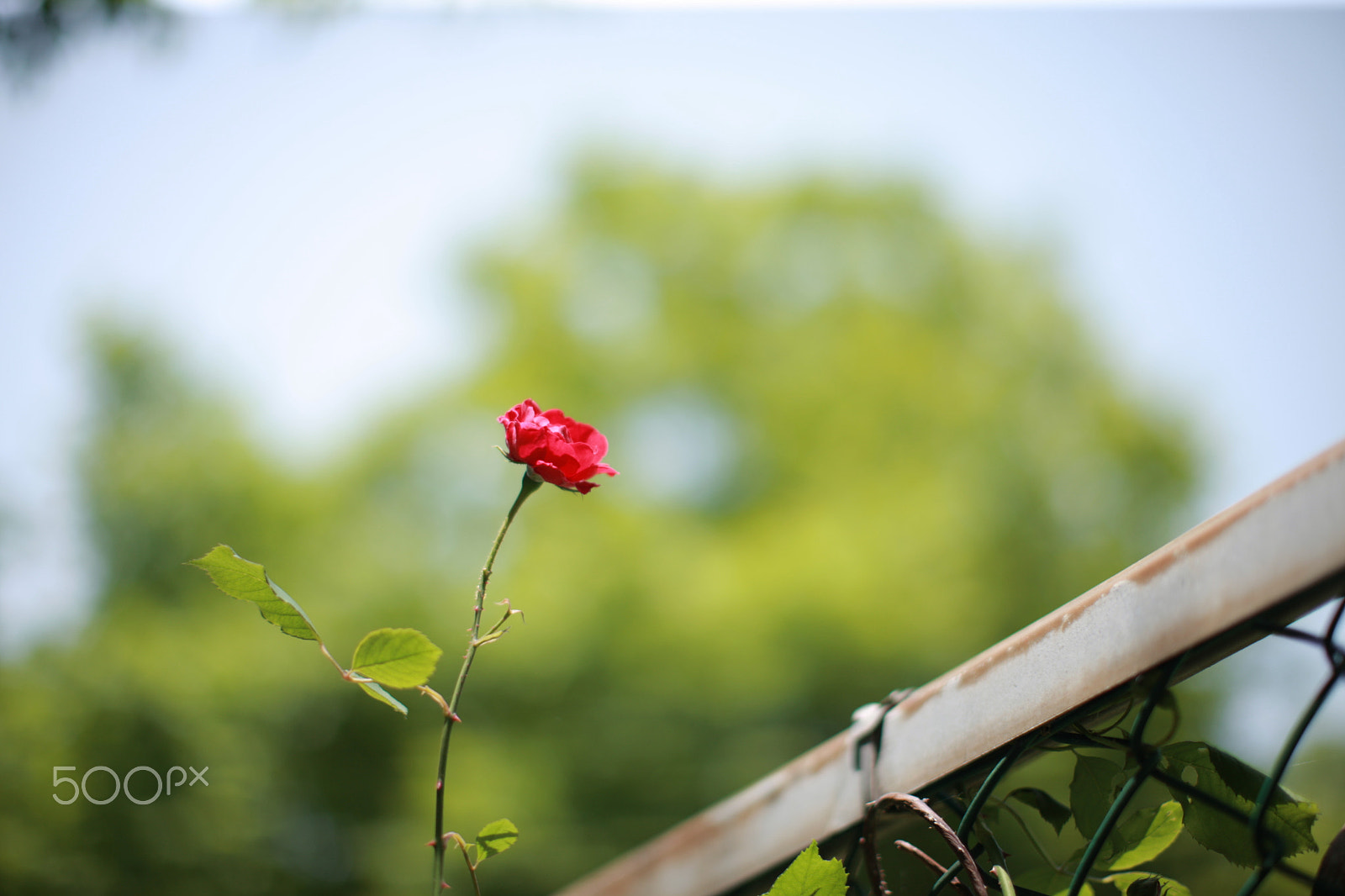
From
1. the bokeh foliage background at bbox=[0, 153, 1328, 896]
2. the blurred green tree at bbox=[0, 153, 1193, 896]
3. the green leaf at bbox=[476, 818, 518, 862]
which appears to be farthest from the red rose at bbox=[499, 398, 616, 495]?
the blurred green tree at bbox=[0, 153, 1193, 896]

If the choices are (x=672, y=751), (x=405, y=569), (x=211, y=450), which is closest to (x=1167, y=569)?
(x=672, y=751)

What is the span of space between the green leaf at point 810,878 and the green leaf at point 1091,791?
11cm

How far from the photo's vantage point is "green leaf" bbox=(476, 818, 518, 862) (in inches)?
13.8

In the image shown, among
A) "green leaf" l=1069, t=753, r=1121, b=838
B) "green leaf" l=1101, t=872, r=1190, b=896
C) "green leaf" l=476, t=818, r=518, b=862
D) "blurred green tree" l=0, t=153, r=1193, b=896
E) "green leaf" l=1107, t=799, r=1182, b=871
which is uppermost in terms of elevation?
"blurred green tree" l=0, t=153, r=1193, b=896

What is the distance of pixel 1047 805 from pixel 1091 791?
0.04 meters

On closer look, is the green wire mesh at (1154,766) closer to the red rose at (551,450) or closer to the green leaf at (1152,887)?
the green leaf at (1152,887)

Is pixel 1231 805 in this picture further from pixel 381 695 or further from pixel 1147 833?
pixel 381 695

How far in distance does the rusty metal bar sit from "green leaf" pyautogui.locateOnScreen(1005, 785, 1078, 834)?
0.06 metres

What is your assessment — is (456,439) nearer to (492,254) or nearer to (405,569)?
(405,569)

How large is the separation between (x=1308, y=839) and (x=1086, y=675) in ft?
0.35

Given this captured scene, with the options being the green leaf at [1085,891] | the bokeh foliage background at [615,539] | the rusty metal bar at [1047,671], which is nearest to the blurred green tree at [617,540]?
the bokeh foliage background at [615,539]

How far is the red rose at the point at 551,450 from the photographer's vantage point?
405 millimetres

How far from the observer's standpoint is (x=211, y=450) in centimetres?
567

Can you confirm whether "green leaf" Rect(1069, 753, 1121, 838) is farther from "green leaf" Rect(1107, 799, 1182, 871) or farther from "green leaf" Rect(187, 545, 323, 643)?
"green leaf" Rect(187, 545, 323, 643)
